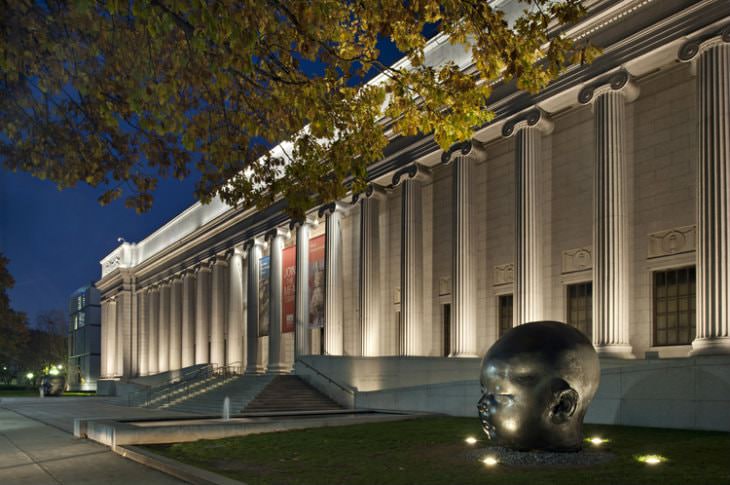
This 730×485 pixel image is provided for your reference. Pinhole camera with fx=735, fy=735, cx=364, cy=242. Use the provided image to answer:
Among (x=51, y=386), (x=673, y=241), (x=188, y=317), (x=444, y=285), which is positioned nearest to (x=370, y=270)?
(x=444, y=285)

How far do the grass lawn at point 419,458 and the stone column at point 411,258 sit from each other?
11.3 metres

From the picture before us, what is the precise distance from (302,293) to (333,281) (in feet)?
11.5

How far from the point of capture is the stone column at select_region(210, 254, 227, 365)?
53.3 m

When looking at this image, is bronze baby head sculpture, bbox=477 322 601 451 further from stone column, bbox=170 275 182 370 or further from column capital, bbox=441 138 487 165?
stone column, bbox=170 275 182 370

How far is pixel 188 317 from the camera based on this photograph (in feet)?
199

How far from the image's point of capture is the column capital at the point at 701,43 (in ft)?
64.0

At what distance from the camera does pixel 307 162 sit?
517 inches

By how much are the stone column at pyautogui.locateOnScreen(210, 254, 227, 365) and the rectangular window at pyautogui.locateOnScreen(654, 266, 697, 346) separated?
34972 millimetres

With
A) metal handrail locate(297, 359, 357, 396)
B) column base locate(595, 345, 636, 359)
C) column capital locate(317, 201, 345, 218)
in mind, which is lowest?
metal handrail locate(297, 359, 357, 396)

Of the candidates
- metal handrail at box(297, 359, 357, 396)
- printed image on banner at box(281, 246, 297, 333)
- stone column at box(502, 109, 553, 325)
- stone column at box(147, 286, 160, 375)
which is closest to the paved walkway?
metal handrail at box(297, 359, 357, 396)

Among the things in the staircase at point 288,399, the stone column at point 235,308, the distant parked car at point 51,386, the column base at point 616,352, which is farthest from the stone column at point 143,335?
the column base at point 616,352

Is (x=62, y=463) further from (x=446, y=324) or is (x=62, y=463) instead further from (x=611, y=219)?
(x=446, y=324)

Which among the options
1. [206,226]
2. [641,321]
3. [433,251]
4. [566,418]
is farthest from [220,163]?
[206,226]

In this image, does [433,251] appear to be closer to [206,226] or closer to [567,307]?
[567,307]
